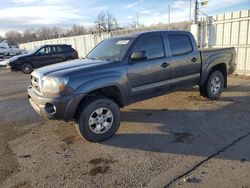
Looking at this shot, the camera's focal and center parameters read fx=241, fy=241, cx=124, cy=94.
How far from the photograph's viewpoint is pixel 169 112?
18.9 feet

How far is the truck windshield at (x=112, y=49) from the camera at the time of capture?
4750 millimetres

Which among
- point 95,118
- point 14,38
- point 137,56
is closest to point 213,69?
point 137,56

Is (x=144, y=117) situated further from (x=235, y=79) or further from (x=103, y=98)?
(x=235, y=79)

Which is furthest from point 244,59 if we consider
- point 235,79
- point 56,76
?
point 56,76

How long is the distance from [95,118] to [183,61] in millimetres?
2528

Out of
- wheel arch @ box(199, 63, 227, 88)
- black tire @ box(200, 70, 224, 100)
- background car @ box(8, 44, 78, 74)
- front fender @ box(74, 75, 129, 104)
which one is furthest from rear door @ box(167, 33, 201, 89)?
background car @ box(8, 44, 78, 74)

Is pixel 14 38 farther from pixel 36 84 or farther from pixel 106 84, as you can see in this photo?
pixel 106 84

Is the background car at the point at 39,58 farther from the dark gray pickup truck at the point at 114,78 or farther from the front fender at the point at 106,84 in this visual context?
the front fender at the point at 106,84

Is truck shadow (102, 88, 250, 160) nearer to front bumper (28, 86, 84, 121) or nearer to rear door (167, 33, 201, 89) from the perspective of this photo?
rear door (167, 33, 201, 89)

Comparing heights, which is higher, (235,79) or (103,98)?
(103,98)

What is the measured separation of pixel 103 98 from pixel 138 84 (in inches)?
32.8

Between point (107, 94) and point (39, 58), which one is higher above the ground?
point (39, 58)

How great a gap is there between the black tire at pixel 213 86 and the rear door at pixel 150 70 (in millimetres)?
1591

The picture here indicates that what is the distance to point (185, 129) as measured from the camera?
469cm
